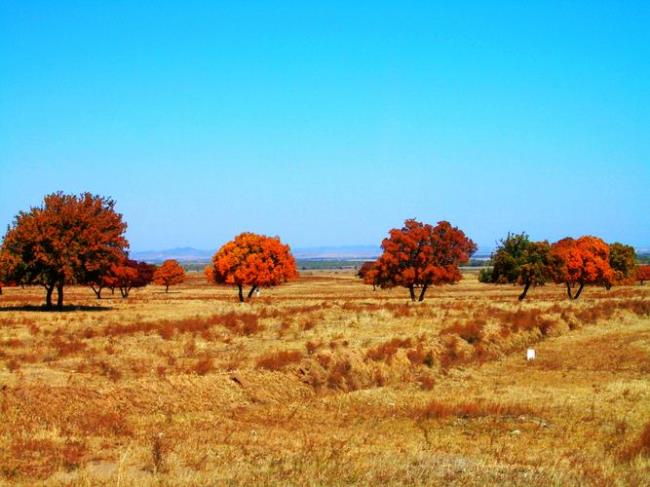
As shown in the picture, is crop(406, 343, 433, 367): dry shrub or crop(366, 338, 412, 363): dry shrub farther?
crop(406, 343, 433, 367): dry shrub

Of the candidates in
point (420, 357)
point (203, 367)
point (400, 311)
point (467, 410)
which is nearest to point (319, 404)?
point (467, 410)

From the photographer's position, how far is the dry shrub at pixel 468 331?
32.3 m

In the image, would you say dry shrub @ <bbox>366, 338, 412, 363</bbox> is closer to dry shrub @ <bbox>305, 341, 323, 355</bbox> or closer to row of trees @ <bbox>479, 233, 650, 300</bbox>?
dry shrub @ <bbox>305, 341, 323, 355</bbox>

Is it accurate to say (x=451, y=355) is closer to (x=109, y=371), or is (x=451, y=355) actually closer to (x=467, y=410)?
(x=467, y=410)

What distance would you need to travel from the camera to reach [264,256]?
7156cm

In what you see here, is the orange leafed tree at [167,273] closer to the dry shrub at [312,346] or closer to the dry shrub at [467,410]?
the dry shrub at [312,346]

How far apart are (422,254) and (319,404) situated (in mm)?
44136

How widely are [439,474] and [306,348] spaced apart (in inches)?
642

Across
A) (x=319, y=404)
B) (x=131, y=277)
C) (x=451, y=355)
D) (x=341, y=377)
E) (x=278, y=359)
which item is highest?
(x=131, y=277)

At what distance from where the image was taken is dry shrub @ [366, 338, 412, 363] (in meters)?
25.9

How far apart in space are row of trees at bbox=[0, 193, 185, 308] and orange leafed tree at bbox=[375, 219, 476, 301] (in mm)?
24935

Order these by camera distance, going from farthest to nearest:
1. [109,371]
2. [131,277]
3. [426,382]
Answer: [131,277] < [426,382] < [109,371]

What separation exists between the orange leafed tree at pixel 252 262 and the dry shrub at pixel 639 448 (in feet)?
188

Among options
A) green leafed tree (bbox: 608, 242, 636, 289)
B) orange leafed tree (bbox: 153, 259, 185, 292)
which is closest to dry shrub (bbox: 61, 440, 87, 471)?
green leafed tree (bbox: 608, 242, 636, 289)
